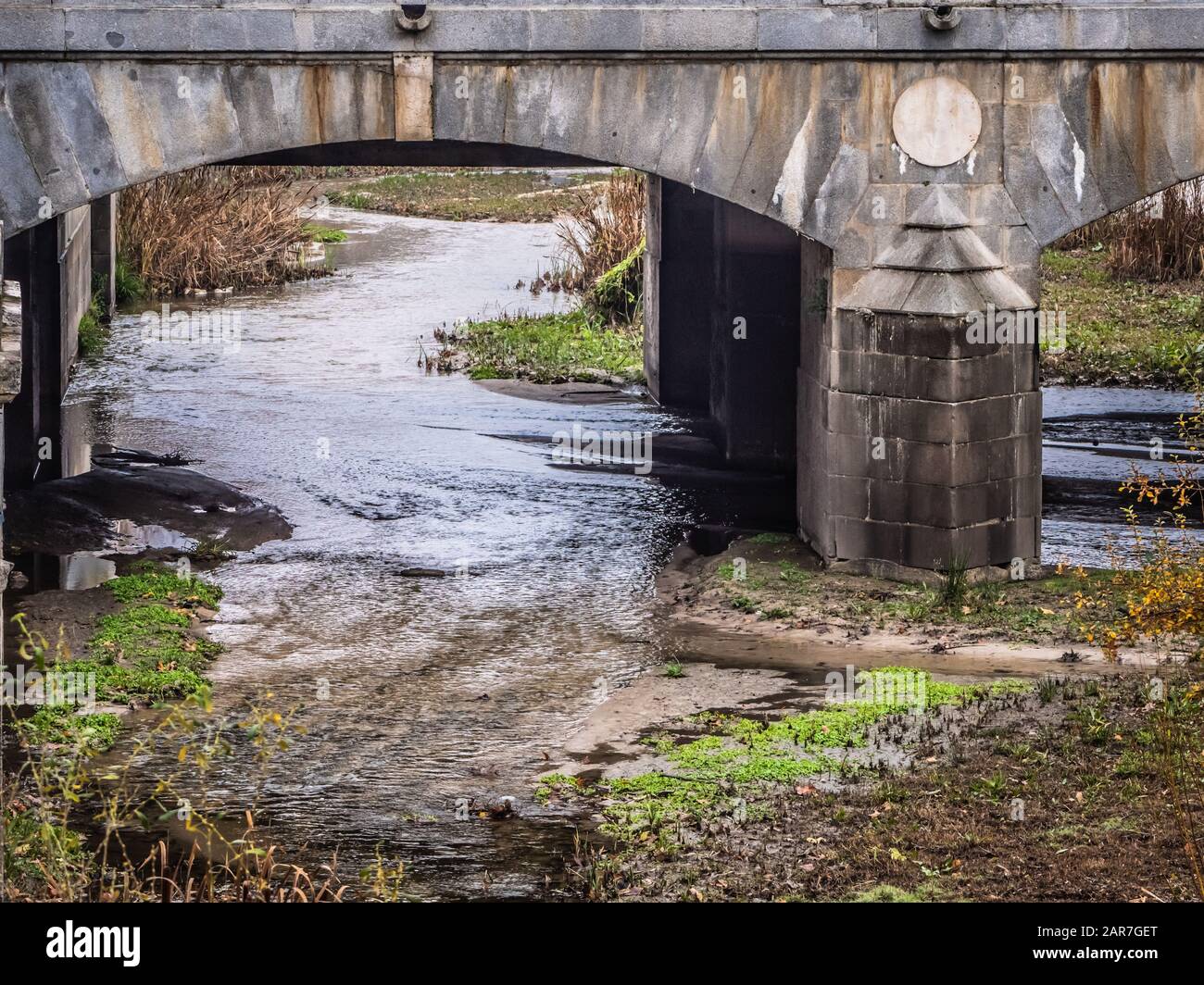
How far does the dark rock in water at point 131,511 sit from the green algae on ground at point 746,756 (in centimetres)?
596

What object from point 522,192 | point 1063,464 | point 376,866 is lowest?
point 376,866

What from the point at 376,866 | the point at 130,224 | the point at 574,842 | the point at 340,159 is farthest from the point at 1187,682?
the point at 130,224

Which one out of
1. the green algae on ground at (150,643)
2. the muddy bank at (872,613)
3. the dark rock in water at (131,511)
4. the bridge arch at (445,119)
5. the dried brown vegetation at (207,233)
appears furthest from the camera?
the dried brown vegetation at (207,233)

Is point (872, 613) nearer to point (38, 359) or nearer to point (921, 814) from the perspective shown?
point (921, 814)

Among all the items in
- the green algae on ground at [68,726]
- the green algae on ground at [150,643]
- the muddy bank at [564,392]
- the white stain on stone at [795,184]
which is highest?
the white stain on stone at [795,184]

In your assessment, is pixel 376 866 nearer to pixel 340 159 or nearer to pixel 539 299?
pixel 340 159

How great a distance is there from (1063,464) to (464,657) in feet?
25.6

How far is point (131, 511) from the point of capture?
15570mm

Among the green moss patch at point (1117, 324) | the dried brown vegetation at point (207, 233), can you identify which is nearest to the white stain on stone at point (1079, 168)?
the green moss patch at point (1117, 324)

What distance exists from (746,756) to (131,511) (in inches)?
293

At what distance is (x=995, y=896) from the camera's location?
7.60 m

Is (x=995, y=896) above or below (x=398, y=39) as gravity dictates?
below

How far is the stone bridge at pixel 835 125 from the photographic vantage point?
41.5ft

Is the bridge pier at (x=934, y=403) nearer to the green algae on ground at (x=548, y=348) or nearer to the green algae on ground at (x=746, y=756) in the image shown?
the green algae on ground at (x=746, y=756)
